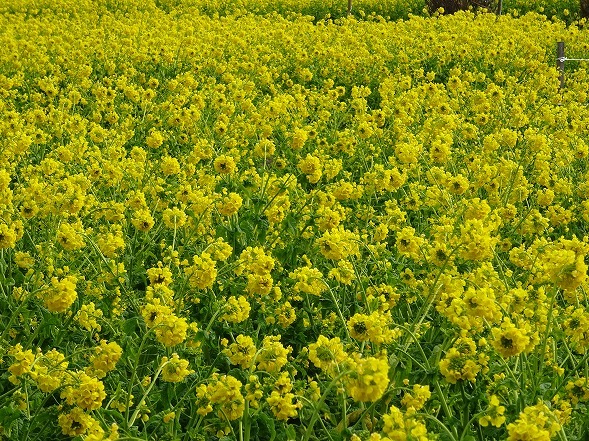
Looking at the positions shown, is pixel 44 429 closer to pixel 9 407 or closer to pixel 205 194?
pixel 9 407

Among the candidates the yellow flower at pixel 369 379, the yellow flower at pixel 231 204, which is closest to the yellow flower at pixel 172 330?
the yellow flower at pixel 369 379

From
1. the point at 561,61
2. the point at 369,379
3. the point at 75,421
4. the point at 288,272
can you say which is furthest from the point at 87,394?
the point at 561,61

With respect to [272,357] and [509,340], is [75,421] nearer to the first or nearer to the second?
[272,357]

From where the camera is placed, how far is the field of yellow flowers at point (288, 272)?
2.89m

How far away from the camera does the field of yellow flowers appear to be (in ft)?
9.48

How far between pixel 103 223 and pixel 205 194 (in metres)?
0.60

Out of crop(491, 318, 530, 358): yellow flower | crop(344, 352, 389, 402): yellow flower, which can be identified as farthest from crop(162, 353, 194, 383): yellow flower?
crop(491, 318, 530, 358): yellow flower

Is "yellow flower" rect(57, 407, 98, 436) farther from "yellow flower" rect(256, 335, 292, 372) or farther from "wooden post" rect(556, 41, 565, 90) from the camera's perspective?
"wooden post" rect(556, 41, 565, 90)

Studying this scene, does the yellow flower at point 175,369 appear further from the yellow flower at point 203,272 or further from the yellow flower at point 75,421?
Result: the yellow flower at point 203,272

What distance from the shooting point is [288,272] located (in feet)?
14.3

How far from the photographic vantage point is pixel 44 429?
301 centimetres

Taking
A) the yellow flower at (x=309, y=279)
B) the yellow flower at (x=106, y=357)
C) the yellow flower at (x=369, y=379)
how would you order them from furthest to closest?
1. the yellow flower at (x=309, y=279)
2. the yellow flower at (x=106, y=357)
3. the yellow flower at (x=369, y=379)

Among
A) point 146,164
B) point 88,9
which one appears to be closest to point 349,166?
point 146,164

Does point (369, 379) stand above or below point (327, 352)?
above
